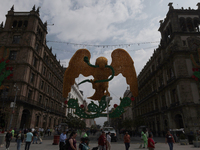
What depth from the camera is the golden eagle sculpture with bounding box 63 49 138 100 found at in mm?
12062

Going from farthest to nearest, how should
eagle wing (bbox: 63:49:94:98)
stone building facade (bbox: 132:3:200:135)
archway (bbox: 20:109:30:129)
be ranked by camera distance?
archway (bbox: 20:109:30:129) → stone building facade (bbox: 132:3:200:135) → eagle wing (bbox: 63:49:94:98)

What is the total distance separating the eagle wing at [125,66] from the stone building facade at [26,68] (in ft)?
59.8

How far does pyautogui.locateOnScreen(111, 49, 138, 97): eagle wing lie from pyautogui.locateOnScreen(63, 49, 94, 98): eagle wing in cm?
216

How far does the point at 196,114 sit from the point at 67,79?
20.1m

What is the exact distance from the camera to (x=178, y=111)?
2384 centimetres

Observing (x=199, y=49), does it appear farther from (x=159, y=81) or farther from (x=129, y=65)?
(x=129, y=65)

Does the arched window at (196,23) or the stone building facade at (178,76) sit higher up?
the arched window at (196,23)

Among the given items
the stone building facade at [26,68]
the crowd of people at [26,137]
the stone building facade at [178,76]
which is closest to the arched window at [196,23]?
the stone building facade at [178,76]

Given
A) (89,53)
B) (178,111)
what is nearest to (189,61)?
(178,111)

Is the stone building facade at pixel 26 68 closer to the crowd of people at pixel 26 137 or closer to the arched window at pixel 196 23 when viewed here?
the crowd of people at pixel 26 137

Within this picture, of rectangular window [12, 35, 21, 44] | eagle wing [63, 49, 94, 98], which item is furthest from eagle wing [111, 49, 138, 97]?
rectangular window [12, 35, 21, 44]

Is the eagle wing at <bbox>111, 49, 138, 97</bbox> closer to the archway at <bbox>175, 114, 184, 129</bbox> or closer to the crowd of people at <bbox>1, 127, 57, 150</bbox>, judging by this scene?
the crowd of people at <bbox>1, 127, 57, 150</bbox>

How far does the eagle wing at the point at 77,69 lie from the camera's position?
1252 cm

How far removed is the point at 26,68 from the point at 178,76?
27477 millimetres
